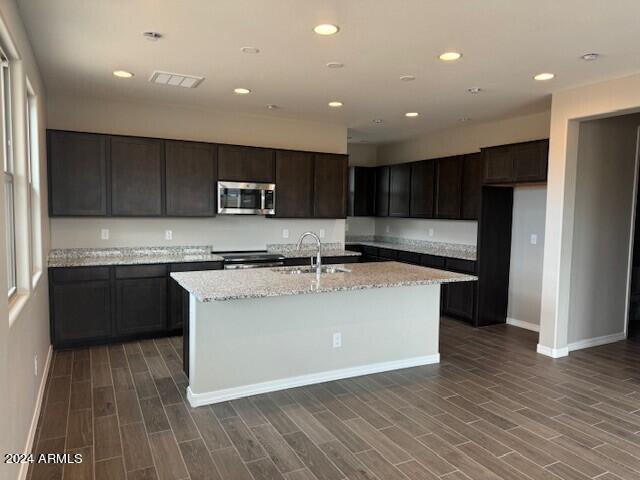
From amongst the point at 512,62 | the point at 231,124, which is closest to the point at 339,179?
the point at 231,124

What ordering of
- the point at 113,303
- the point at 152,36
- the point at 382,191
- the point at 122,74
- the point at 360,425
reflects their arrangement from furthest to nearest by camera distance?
the point at 382,191
the point at 113,303
the point at 122,74
the point at 152,36
the point at 360,425

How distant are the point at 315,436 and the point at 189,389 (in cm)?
110

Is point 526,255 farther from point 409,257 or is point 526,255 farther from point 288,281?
point 288,281

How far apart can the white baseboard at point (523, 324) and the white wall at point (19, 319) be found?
5325mm

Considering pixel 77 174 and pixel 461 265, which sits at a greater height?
pixel 77 174

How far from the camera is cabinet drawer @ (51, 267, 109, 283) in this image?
14.8ft

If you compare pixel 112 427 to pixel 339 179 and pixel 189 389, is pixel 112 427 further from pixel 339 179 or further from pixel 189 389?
pixel 339 179

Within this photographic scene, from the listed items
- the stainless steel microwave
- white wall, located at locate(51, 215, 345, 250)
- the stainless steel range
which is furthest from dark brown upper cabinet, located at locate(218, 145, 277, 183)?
the stainless steel range

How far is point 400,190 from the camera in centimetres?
729

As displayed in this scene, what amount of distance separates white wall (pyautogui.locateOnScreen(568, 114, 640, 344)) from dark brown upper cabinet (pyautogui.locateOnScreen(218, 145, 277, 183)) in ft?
11.5

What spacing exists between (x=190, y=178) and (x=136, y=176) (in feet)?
1.95

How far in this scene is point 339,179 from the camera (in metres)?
6.33

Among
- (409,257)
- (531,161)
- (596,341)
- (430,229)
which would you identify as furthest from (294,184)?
(596,341)

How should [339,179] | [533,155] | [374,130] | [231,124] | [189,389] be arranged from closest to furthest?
[189,389], [533,155], [231,124], [339,179], [374,130]
